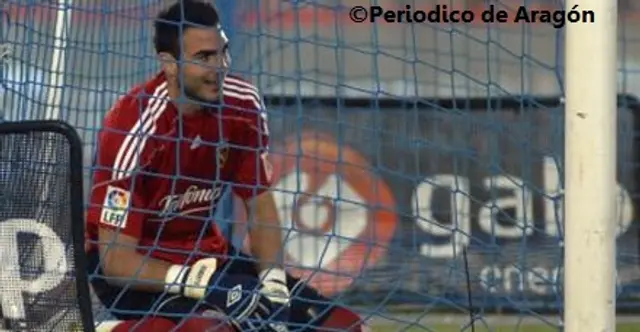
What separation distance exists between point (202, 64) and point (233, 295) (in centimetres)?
59

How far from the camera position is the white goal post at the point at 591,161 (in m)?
3.06

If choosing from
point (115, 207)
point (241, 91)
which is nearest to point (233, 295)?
point (115, 207)

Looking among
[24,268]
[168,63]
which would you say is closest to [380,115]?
[168,63]

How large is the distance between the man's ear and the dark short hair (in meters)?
0.01

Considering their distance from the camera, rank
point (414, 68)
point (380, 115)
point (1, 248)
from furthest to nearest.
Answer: point (380, 115), point (414, 68), point (1, 248)

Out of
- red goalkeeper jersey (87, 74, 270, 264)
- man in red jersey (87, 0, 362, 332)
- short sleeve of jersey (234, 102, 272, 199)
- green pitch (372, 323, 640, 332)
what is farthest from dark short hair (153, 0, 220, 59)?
green pitch (372, 323, 640, 332)

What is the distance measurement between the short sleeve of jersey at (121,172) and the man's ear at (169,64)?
0.12m

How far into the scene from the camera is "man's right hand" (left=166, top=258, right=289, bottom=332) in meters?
3.82

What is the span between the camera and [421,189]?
20.2 feet

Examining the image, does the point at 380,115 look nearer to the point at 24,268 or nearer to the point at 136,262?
the point at 136,262

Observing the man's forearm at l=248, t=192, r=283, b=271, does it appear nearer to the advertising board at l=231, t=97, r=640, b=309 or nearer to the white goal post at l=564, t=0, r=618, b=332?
the advertising board at l=231, t=97, r=640, b=309

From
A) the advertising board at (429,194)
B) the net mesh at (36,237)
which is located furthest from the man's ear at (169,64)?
the net mesh at (36,237)

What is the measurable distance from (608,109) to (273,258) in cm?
143

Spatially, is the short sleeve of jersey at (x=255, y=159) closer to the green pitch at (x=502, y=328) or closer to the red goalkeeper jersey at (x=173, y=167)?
the red goalkeeper jersey at (x=173, y=167)
